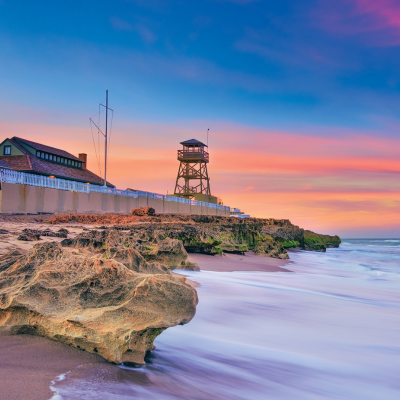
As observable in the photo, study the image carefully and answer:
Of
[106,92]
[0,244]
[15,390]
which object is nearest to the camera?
[15,390]

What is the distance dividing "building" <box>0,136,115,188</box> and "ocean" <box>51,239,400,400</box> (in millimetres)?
26333

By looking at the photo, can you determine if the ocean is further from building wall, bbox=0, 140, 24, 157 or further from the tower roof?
the tower roof

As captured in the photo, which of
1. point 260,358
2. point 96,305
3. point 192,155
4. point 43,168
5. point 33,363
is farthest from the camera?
point 192,155

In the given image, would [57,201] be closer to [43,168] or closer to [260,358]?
[43,168]

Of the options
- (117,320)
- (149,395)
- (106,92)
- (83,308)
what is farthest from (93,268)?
(106,92)

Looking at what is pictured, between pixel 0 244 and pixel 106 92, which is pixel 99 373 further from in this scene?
pixel 106 92

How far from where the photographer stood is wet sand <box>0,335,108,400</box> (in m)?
2.02

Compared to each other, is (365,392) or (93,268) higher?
(93,268)

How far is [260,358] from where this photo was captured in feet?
10.7

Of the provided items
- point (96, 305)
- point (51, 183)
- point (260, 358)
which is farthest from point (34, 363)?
point (51, 183)

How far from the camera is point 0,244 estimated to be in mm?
5855

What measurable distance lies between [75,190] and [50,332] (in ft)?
64.4

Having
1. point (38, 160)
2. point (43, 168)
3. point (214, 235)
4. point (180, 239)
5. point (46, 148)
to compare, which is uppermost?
point (46, 148)

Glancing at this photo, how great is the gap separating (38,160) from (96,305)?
102ft
